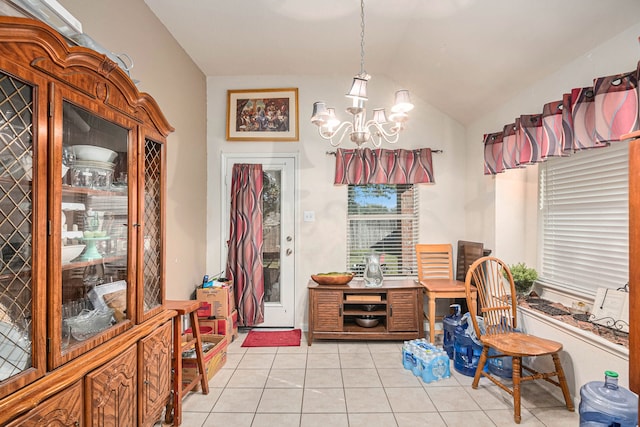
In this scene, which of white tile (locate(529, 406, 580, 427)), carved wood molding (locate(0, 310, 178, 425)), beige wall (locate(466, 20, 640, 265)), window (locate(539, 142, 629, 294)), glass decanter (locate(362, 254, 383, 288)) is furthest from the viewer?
glass decanter (locate(362, 254, 383, 288))

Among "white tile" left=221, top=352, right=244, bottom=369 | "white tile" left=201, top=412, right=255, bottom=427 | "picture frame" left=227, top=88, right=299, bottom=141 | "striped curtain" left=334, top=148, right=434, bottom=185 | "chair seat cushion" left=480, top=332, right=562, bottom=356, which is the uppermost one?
"picture frame" left=227, top=88, right=299, bottom=141

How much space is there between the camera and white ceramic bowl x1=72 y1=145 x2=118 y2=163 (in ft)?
4.70

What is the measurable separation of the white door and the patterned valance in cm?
229

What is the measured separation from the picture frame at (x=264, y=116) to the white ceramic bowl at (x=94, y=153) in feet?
7.93

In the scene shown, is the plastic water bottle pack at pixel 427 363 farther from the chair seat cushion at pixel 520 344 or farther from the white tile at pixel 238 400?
the white tile at pixel 238 400

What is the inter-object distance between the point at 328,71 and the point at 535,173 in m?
2.42

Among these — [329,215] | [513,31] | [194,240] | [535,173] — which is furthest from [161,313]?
[535,173]

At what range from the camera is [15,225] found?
1.11 m

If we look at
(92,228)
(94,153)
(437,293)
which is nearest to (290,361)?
(437,293)

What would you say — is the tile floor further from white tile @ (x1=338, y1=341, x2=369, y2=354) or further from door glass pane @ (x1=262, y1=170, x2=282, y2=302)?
door glass pane @ (x1=262, y1=170, x2=282, y2=302)

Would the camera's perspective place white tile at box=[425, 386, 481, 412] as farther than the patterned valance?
Yes

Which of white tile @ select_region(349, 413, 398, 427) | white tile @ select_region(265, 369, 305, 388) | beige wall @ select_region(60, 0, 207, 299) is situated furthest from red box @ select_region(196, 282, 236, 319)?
white tile @ select_region(349, 413, 398, 427)

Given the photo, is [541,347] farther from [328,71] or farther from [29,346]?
[328,71]

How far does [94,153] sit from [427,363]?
2671 millimetres
